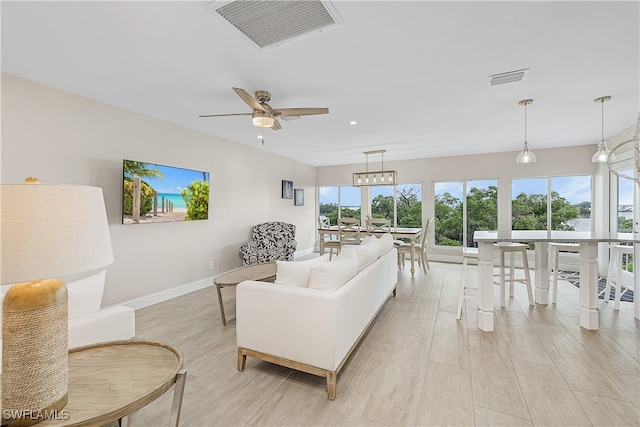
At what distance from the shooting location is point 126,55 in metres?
2.19

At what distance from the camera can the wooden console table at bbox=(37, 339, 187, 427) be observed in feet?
3.06

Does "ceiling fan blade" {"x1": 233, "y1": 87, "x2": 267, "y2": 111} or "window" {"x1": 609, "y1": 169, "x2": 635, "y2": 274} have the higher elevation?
"ceiling fan blade" {"x1": 233, "y1": 87, "x2": 267, "y2": 111}

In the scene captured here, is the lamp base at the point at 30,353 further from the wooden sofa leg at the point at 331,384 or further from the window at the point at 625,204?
the window at the point at 625,204

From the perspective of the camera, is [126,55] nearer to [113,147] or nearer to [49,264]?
[113,147]

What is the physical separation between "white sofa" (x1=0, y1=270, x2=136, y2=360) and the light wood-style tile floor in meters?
0.56

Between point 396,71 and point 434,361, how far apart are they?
2466 mm

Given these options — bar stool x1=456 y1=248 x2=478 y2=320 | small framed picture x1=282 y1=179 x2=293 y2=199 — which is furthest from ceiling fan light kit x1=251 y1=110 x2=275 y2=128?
small framed picture x1=282 y1=179 x2=293 y2=199

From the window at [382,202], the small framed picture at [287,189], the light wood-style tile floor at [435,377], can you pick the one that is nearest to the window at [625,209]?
the light wood-style tile floor at [435,377]

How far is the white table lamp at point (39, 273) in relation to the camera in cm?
75

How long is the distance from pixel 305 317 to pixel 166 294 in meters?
2.80

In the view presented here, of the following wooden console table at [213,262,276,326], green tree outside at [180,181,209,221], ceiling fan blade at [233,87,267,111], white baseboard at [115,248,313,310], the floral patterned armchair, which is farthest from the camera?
the floral patterned armchair

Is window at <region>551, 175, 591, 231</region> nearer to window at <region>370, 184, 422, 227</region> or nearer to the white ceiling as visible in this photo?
the white ceiling

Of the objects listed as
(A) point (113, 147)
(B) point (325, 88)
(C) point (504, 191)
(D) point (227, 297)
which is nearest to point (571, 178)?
(C) point (504, 191)

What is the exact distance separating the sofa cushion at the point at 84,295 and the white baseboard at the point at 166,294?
198cm
